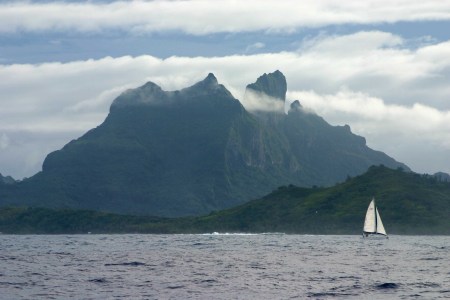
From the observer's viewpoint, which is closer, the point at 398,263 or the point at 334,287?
the point at 334,287

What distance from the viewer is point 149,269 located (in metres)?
117

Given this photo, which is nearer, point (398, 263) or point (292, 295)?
point (292, 295)

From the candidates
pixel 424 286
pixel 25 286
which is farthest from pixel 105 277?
pixel 424 286

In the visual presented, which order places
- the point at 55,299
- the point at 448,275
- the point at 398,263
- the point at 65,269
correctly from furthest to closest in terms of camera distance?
the point at 398,263
the point at 65,269
the point at 448,275
the point at 55,299

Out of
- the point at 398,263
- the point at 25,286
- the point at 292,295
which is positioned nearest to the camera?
the point at 292,295

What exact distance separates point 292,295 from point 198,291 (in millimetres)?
10701

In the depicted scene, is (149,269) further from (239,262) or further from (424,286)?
(424,286)

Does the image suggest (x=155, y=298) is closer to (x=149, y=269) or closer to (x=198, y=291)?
(x=198, y=291)

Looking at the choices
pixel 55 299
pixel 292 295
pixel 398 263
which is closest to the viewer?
pixel 55 299

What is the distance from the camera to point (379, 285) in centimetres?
9038

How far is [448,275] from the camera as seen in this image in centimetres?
10612

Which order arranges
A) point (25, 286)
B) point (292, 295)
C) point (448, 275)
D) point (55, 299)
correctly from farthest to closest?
point (448, 275) → point (25, 286) → point (292, 295) → point (55, 299)

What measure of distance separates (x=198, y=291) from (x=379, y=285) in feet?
74.9

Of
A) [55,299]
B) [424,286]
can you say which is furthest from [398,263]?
[55,299]
